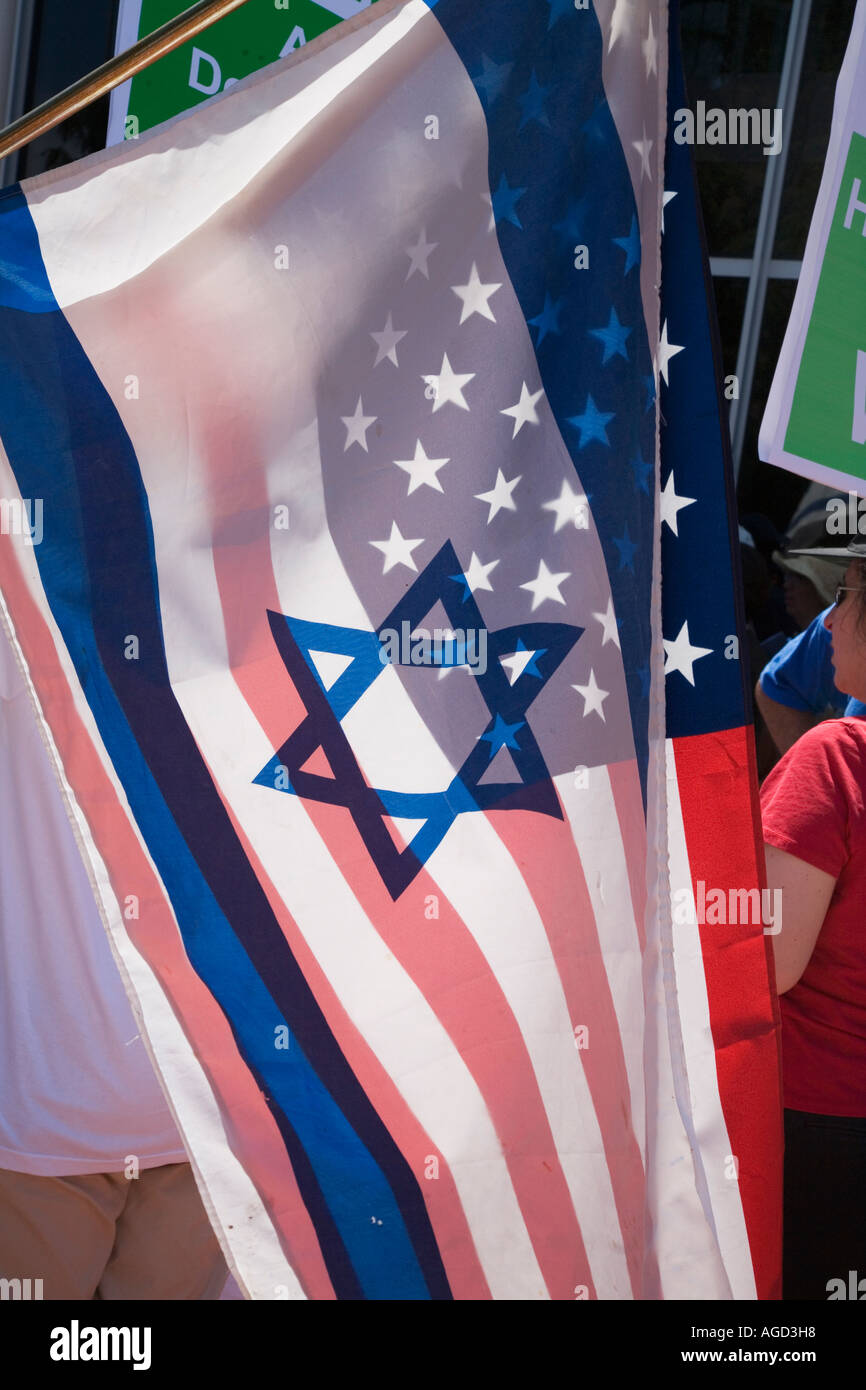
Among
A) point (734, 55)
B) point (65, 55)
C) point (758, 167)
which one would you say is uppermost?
point (734, 55)

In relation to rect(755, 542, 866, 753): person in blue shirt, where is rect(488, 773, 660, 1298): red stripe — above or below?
below

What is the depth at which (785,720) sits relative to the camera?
12.4 feet

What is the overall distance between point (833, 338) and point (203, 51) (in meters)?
2.31

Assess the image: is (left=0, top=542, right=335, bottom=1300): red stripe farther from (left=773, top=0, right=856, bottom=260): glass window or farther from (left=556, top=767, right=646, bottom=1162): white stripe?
(left=773, top=0, right=856, bottom=260): glass window

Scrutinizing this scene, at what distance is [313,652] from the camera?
1.80m

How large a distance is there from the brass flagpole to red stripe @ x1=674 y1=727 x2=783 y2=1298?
4.15ft

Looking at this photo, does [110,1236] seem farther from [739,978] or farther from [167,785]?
[739,978]

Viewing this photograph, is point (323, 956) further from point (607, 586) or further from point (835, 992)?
point (835, 992)

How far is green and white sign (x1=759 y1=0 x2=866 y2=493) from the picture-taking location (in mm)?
2143

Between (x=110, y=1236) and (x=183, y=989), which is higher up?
(x=183, y=989)

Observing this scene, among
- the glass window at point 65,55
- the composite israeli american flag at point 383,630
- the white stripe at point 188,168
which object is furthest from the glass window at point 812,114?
the white stripe at point 188,168

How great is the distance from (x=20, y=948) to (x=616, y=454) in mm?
1280

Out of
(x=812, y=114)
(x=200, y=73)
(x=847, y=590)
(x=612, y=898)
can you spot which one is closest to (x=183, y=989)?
(x=612, y=898)

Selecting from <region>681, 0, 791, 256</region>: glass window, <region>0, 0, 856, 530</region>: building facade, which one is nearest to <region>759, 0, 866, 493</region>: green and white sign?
<region>0, 0, 856, 530</region>: building facade
